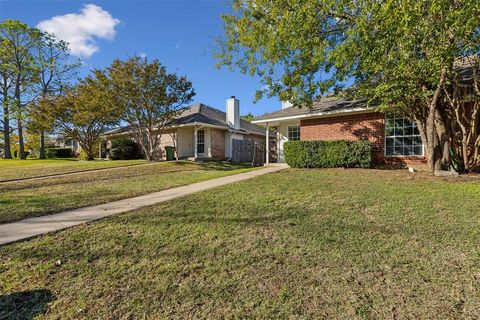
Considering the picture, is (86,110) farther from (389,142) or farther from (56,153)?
(389,142)

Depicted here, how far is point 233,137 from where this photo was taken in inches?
861

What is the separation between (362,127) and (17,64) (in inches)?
1397

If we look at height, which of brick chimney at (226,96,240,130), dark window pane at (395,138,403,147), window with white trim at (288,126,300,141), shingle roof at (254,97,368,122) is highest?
brick chimney at (226,96,240,130)

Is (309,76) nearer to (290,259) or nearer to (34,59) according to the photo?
(290,259)

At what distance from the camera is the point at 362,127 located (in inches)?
532

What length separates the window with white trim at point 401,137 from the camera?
12148 mm

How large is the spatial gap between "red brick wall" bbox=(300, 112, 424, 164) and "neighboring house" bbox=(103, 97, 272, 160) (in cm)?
737

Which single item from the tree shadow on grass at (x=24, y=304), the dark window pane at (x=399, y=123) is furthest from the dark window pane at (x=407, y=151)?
the tree shadow on grass at (x=24, y=304)

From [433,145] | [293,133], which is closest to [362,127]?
[433,145]

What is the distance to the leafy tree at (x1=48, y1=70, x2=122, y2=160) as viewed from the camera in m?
16.6

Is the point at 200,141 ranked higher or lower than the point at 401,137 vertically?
higher

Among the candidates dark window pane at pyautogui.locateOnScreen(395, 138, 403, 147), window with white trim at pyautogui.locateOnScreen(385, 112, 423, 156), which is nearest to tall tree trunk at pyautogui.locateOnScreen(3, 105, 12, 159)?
window with white trim at pyautogui.locateOnScreen(385, 112, 423, 156)

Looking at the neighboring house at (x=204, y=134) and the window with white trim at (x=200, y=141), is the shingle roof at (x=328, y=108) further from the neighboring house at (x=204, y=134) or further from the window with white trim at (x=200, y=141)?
the window with white trim at (x=200, y=141)

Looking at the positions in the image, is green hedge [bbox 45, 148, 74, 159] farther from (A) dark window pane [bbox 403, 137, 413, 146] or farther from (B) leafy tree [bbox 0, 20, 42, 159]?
(A) dark window pane [bbox 403, 137, 413, 146]
